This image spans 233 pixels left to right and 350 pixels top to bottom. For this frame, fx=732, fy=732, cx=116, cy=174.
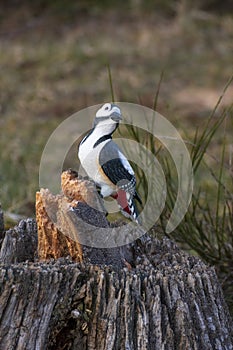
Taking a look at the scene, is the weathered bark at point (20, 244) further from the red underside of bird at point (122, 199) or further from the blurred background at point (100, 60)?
the blurred background at point (100, 60)

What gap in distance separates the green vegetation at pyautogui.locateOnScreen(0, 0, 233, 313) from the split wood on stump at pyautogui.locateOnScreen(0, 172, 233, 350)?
2209 millimetres

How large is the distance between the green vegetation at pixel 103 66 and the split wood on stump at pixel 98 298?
87.0 inches

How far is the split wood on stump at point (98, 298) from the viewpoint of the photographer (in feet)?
5.47

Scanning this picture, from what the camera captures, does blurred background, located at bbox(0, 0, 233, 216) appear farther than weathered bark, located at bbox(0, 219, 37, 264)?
Yes

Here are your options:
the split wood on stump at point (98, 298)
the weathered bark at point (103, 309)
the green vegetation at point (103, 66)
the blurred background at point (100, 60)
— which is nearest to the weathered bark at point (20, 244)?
the split wood on stump at point (98, 298)

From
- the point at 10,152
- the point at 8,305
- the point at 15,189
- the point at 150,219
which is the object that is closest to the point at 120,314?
the point at 8,305

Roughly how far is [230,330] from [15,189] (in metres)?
2.37

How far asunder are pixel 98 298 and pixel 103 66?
5.73 meters

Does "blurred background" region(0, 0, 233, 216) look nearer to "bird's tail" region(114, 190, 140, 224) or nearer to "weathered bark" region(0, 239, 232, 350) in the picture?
"bird's tail" region(114, 190, 140, 224)

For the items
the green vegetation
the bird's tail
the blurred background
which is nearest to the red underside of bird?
the bird's tail

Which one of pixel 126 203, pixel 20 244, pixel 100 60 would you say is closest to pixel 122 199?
pixel 126 203

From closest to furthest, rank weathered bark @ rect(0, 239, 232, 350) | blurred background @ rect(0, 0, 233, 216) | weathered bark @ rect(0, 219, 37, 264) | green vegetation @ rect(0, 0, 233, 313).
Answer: weathered bark @ rect(0, 239, 232, 350) → weathered bark @ rect(0, 219, 37, 264) → green vegetation @ rect(0, 0, 233, 313) → blurred background @ rect(0, 0, 233, 216)

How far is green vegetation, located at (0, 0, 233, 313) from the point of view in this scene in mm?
5652

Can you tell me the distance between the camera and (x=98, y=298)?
173cm
